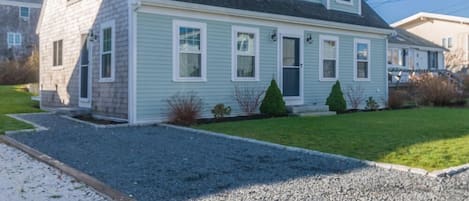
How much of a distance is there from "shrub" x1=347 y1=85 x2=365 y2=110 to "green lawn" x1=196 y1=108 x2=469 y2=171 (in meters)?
3.66

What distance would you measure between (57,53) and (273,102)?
7.67 m

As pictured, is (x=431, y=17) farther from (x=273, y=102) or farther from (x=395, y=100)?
(x=273, y=102)

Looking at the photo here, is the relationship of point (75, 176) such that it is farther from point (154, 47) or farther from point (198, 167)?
point (154, 47)

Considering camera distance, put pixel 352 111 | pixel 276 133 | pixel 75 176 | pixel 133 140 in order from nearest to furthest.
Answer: pixel 75 176
pixel 133 140
pixel 276 133
pixel 352 111

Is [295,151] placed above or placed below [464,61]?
below

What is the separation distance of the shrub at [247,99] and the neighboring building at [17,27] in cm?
2847

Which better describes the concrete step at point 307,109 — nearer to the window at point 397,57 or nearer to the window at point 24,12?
the window at point 397,57

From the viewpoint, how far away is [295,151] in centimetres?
725

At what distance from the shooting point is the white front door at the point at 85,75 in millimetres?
13342

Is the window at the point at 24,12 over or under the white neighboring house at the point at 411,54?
over

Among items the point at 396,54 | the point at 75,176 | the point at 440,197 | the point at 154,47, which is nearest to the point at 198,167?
the point at 75,176

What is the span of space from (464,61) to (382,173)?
108 ft

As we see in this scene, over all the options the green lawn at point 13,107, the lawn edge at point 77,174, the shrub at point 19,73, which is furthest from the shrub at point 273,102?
the shrub at point 19,73

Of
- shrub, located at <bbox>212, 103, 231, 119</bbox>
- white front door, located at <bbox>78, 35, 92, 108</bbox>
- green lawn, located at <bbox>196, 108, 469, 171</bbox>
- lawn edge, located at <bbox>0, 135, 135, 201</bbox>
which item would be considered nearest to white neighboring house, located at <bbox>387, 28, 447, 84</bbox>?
green lawn, located at <bbox>196, 108, 469, 171</bbox>
